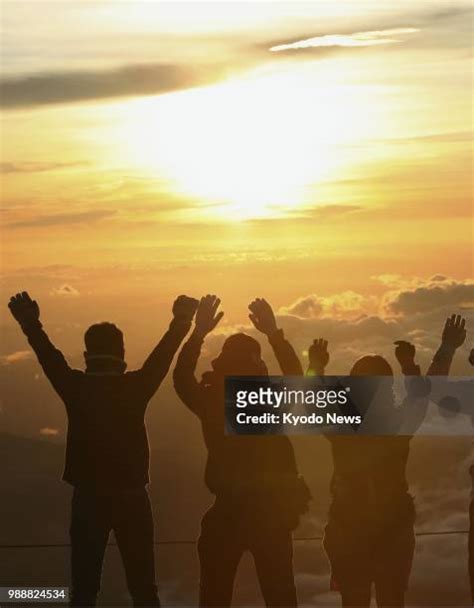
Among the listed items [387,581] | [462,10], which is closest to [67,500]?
[387,581]

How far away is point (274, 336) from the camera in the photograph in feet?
20.8

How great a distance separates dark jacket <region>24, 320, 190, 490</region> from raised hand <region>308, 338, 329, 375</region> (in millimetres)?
657

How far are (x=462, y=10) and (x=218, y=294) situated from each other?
72.4 inches

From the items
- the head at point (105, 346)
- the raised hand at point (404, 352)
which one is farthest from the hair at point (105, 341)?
the raised hand at point (404, 352)

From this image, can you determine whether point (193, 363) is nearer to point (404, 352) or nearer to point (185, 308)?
point (185, 308)

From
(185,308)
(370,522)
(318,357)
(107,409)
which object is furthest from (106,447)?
(370,522)

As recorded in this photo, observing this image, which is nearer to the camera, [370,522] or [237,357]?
[370,522]

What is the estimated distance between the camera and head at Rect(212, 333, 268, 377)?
20.8 ft

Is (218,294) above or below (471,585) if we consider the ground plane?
above

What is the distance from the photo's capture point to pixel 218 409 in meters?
6.28

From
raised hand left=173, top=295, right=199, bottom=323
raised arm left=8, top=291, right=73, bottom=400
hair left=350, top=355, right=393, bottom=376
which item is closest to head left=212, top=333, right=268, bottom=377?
raised hand left=173, top=295, right=199, bottom=323

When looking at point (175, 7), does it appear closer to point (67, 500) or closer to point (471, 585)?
point (67, 500)

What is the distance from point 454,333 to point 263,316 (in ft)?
2.87

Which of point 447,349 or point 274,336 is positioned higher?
point 274,336
